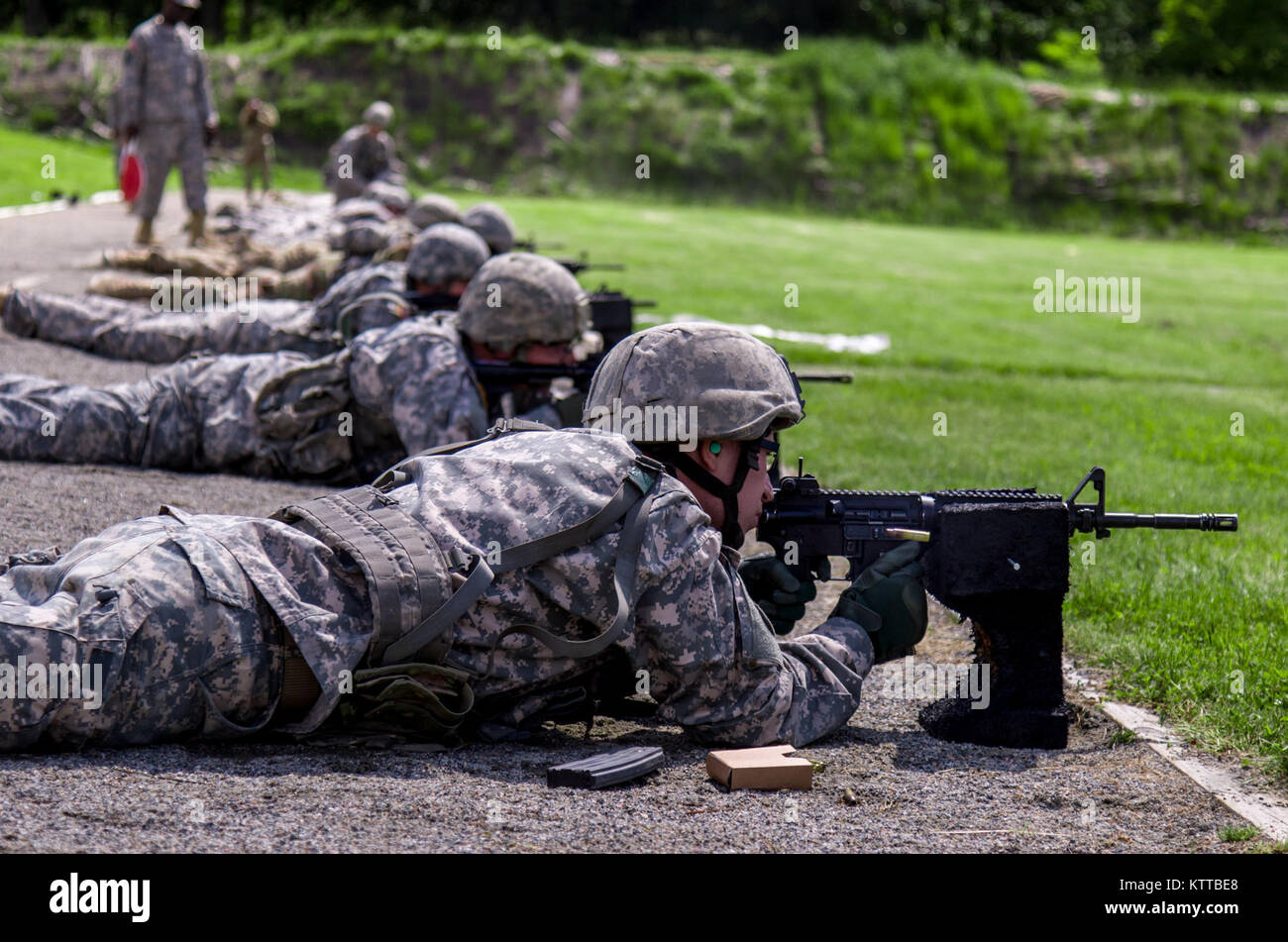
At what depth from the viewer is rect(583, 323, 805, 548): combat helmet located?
4383 millimetres

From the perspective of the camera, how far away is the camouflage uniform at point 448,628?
12.8 feet

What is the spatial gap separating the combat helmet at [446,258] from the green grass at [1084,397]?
8.26ft

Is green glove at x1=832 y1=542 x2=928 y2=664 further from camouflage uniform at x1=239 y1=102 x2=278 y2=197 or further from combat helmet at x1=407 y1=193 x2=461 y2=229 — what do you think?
camouflage uniform at x1=239 y1=102 x2=278 y2=197

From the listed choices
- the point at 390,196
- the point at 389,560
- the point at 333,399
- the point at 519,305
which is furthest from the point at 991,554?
the point at 390,196

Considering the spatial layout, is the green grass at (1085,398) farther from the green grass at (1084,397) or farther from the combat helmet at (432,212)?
the combat helmet at (432,212)

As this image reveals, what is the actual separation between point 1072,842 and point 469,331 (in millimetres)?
4597

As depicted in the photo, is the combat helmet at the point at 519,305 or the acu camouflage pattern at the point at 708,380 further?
the combat helmet at the point at 519,305

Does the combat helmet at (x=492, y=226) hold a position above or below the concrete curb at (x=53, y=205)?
below

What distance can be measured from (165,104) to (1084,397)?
9844 mm

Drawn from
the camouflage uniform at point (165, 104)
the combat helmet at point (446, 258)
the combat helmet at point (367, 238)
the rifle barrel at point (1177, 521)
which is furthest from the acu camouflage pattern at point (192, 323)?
the rifle barrel at point (1177, 521)

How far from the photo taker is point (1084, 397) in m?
13.3

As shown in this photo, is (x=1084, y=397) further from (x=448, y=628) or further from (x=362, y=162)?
(x=362, y=162)

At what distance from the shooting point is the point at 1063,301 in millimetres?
21266
